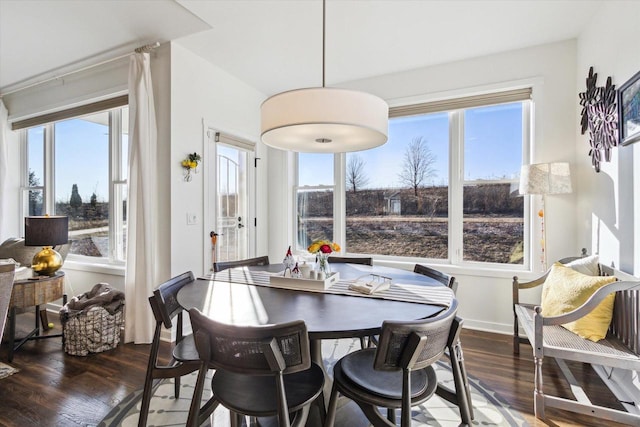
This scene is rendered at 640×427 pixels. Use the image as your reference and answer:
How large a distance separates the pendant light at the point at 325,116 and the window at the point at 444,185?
1850 mm

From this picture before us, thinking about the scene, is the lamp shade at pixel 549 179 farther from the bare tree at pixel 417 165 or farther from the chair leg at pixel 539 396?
the chair leg at pixel 539 396

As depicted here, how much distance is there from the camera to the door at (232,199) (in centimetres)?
Answer: 348

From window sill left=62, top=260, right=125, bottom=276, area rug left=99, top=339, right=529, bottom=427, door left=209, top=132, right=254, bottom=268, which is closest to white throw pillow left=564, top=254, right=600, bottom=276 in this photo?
area rug left=99, top=339, right=529, bottom=427

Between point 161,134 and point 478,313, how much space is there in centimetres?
351

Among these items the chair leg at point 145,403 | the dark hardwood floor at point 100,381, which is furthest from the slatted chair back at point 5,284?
the chair leg at point 145,403

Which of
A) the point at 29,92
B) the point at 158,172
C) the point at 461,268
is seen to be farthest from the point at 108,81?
the point at 461,268

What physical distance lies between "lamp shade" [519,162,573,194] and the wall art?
57cm

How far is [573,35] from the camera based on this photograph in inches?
109

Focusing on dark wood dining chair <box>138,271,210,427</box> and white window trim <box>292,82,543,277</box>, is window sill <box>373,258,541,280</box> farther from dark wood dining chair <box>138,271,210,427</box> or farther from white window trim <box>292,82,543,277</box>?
dark wood dining chair <box>138,271,210,427</box>

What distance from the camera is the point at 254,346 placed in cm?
113

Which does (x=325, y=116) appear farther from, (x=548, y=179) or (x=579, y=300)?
(x=548, y=179)

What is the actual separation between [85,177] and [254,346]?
3.79 m

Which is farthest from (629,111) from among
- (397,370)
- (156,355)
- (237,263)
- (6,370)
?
(6,370)

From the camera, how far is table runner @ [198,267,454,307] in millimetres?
1607
